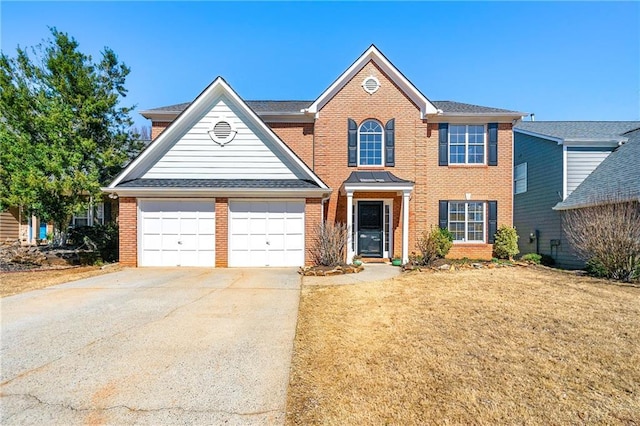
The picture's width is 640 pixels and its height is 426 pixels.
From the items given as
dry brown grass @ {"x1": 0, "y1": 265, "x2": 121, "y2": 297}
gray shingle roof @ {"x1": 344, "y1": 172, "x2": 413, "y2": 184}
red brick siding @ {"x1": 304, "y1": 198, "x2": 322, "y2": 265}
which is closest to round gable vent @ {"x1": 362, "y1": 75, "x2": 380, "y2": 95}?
gray shingle roof @ {"x1": 344, "y1": 172, "x2": 413, "y2": 184}

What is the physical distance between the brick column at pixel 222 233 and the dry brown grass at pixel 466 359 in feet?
17.2

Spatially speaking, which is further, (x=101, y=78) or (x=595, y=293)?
(x=101, y=78)

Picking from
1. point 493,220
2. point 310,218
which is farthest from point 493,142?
point 310,218

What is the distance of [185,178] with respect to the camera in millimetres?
12961

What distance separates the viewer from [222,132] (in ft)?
42.8

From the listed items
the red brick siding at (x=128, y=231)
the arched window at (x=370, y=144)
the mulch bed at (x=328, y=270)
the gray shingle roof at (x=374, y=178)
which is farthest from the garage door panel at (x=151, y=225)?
the arched window at (x=370, y=144)

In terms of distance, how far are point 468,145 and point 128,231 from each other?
13635 millimetres

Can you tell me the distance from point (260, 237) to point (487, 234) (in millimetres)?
9330

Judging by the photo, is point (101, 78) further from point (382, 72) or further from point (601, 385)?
point (601, 385)

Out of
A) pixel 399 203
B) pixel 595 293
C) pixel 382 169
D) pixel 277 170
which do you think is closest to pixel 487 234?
pixel 399 203

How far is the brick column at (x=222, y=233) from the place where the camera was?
12359 millimetres

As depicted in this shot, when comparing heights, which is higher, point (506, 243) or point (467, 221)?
point (467, 221)

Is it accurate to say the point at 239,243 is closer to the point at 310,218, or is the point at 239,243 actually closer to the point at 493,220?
the point at 310,218

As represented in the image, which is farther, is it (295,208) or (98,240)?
(98,240)
